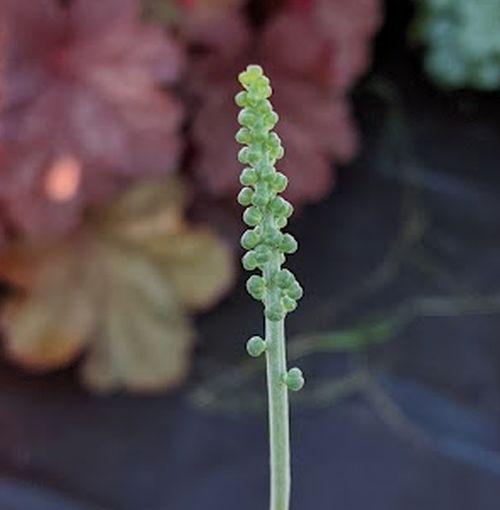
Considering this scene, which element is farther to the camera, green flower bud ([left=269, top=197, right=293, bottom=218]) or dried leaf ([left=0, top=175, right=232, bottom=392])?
dried leaf ([left=0, top=175, right=232, bottom=392])

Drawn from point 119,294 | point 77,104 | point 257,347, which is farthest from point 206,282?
point 257,347

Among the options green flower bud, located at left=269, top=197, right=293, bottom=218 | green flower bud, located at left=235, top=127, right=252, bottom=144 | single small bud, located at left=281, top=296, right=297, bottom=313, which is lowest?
single small bud, located at left=281, top=296, right=297, bottom=313

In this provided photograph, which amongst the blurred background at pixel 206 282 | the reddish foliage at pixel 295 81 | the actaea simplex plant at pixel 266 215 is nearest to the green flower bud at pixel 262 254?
the actaea simplex plant at pixel 266 215

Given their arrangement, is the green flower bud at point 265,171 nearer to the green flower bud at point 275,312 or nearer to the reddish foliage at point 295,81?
the green flower bud at point 275,312

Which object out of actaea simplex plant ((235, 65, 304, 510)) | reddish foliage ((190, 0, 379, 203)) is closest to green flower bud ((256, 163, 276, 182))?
actaea simplex plant ((235, 65, 304, 510))

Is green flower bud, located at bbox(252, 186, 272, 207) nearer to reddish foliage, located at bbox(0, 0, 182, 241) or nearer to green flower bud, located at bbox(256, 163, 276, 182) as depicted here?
green flower bud, located at bbox(256, 163, 276, 182)

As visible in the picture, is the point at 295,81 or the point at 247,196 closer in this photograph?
the point at 247,196

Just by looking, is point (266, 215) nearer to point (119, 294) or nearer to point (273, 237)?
point (273, 237)
